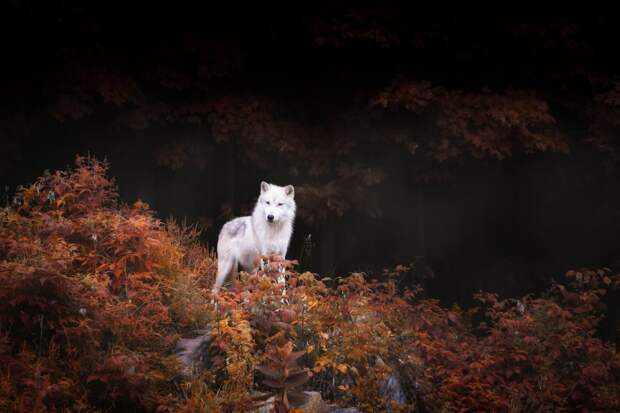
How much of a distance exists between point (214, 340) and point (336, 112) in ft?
19.8

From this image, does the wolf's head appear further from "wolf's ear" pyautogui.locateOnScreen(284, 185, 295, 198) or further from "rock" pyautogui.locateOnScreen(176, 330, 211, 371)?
"rock" pyautogui.locateOnScreen(176, 330, 211, 371)

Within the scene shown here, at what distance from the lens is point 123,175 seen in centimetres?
1238

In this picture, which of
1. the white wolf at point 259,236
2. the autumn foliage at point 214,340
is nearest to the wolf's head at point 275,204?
the white wolf at point 259,236

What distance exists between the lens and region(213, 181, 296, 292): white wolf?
27.6ft

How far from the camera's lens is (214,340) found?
22.0ft

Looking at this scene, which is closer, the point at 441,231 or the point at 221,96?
the point at 221,96

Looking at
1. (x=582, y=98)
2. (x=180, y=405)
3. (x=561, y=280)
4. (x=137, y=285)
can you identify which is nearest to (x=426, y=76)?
(x=582, y=98)

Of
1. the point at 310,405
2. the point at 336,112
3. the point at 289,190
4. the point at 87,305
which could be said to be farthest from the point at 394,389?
the point at 336,112

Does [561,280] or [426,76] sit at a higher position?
[426,76]

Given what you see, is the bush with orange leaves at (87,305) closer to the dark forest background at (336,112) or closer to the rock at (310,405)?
the rock at (310,405)

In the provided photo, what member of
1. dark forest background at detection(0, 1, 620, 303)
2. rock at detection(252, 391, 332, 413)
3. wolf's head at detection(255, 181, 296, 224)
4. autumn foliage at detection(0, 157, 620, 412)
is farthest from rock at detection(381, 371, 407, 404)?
dark forest background at detection(0, 1, 620, 303)

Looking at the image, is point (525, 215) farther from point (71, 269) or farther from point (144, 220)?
point (71, 269)

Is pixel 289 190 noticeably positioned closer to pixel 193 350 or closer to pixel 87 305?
pixel 193 350

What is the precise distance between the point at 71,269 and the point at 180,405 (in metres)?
2.24
